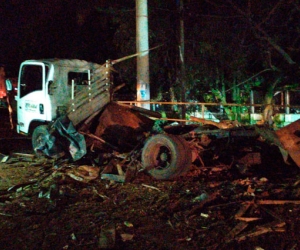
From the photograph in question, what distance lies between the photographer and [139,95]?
14602 millimetres

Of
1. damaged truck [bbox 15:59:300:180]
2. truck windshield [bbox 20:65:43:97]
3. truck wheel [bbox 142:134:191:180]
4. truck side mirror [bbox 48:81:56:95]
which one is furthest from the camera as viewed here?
truck windshield [bbox 20:65:43:97]

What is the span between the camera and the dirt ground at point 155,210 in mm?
5484

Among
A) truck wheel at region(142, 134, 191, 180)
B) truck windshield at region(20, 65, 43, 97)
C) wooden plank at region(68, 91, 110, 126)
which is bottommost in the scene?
truck wheel at region(142, 134, 191, 180)

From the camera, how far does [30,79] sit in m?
12.8

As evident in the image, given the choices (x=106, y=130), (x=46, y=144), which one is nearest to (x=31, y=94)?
(x=46, y=144)

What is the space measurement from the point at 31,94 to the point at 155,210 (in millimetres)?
7097

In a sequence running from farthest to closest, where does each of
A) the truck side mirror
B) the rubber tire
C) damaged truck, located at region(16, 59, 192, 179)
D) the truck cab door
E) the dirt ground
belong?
1. the truck cab door
2. the truck side mirror
3. the rubber tire
4. damaged truck, located at region(16, 59, 192, 179)
5. the dirt ground

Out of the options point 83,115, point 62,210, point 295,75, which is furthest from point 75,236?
point 295,75

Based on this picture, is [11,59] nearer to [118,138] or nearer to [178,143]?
[118,138]

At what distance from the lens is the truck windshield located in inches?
489

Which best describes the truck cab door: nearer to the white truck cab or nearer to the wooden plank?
the white truck cab

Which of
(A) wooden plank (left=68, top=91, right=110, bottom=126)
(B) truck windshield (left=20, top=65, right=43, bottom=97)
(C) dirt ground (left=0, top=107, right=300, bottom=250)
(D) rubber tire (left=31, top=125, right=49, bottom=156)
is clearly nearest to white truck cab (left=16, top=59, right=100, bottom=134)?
(B) truck windshield (left=20, top=65, right=43, bottom=97)

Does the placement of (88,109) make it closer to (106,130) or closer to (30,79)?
(106,130)

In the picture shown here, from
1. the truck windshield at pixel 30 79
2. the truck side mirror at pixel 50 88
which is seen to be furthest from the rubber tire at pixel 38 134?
the truck windshield at pixel 30 79
